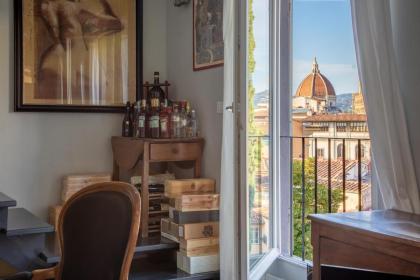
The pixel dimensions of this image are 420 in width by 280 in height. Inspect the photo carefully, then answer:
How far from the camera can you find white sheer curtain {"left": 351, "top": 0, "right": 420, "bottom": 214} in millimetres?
2041

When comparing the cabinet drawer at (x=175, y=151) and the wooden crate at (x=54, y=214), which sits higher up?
the cabinet drawer at (x=175, y=151)

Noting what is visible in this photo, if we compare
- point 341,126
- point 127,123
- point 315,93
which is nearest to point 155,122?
point 127,123

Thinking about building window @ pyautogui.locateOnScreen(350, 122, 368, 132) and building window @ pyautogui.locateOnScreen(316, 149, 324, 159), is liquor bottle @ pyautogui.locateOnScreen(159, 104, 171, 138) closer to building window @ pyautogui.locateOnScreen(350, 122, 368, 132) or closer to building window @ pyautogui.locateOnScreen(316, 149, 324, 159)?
building window @ pyautogui.locateOnScreen(316, 149, 324, 159)

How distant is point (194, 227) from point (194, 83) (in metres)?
1.12

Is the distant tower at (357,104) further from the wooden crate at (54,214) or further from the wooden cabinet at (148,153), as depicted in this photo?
the wooden crate at (54,214)

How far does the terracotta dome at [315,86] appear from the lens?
10.9 feet

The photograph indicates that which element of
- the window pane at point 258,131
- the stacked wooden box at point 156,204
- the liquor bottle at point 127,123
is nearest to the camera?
the window pane at point 258,131

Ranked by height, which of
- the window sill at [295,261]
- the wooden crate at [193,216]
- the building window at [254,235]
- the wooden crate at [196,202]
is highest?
the wooden crate at [196,202]

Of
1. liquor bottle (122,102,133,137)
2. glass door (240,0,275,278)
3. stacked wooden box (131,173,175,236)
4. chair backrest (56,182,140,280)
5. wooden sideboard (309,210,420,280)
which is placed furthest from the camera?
liquor bottle (122,102,133,137)

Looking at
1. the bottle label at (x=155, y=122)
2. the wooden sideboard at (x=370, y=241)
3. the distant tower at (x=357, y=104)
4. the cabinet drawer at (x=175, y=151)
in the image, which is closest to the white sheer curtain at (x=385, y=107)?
the wooden sideboard at (x=370, y=241)

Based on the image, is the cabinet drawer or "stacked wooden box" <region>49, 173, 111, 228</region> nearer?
the cabinet drawer

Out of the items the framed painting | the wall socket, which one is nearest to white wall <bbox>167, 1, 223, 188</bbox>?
the wall socket

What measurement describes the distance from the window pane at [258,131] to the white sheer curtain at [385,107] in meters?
0.87

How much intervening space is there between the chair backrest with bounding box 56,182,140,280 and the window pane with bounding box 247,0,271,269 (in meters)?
1.05
